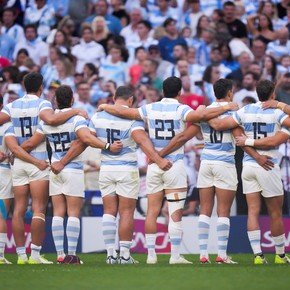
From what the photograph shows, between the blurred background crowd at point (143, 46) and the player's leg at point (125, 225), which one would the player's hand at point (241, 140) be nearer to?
the player's leg at point (125, 225)

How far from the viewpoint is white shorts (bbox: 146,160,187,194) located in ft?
56.3

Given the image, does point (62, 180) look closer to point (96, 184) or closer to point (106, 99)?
point (96, 184)

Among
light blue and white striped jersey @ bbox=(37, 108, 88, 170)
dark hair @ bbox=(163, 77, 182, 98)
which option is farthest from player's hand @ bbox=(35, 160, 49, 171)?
dark hair @ bbox=(163, 77, 182, 98)

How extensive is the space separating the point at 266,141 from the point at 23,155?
3279 mm

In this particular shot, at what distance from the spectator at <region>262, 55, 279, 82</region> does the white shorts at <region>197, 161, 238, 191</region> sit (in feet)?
28.2

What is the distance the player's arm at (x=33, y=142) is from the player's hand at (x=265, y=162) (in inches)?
115

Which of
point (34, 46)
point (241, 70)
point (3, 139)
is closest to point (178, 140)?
point (3, 139)

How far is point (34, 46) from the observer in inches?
1109

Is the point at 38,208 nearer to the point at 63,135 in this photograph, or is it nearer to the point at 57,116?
the point at 63,135

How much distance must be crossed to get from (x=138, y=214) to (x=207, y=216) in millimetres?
4326

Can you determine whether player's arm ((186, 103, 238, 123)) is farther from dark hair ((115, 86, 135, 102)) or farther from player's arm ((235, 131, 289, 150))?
dark hair ((115, 86, 135, 102))

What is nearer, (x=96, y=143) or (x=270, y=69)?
(x=96, y=143)

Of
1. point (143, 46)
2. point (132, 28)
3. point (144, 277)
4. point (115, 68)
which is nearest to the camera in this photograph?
point (144, 277)

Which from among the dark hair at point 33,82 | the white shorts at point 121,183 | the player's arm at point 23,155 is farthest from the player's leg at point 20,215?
the dark hair at point 33,82
